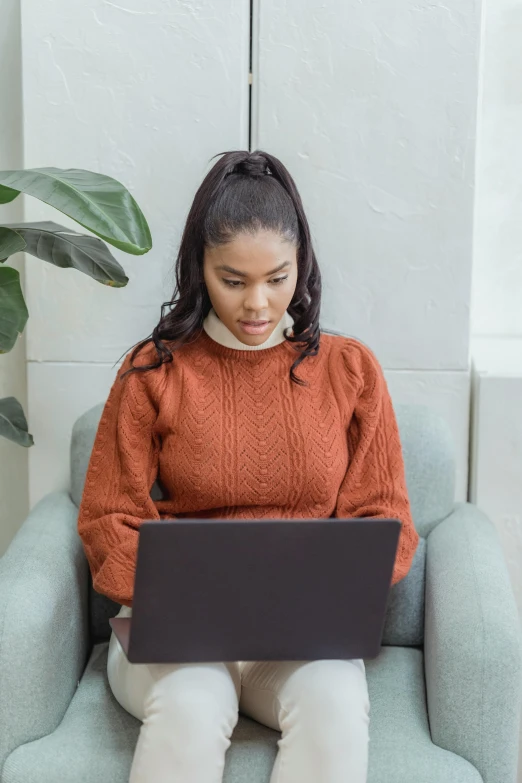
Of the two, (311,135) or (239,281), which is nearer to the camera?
(239,281)

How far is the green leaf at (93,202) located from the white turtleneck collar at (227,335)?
193 mm

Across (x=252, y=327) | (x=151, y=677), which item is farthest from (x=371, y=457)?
(x=151, y=677)

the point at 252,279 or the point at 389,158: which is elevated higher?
the point at 389,158

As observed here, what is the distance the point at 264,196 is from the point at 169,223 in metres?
0.43

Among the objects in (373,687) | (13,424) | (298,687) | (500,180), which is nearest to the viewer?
(298,687)

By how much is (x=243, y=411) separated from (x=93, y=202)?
1.37 ft

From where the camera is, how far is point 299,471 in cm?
151

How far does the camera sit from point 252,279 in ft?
4.71

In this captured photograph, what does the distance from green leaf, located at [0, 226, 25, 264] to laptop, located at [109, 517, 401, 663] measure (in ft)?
2.00

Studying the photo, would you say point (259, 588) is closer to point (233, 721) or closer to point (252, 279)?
point (233, 721)

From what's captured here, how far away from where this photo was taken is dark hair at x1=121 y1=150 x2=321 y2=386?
4.71 ft

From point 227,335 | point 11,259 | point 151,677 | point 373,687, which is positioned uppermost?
point 11,259

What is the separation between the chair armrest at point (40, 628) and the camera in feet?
4.23

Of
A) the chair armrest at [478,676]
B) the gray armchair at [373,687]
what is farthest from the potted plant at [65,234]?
the chair armrest at [478,676]
